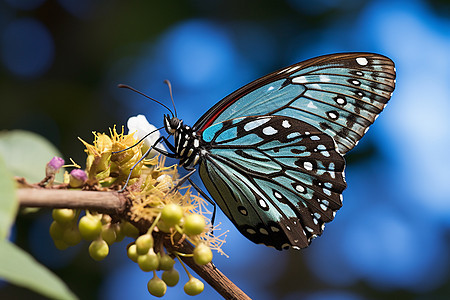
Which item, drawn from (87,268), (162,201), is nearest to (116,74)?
(87,268)

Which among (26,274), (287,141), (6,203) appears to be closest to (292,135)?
(287,141)

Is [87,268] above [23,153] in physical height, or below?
below

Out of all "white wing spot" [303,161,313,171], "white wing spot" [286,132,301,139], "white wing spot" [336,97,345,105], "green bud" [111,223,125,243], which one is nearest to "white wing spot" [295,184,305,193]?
"white wing spot" [303,161,313,171]

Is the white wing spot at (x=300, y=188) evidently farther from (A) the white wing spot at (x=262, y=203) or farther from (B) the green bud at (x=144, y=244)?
(B) the green bud at (x=144, y=244)

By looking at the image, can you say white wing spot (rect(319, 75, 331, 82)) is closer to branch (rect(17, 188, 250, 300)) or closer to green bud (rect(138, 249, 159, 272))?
branch (rect(17, 188, 250, 300))

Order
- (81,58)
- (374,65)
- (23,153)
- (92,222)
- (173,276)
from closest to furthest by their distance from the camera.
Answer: (92,222) → (173,276) → (23,153) → (374,65) → (81,58)

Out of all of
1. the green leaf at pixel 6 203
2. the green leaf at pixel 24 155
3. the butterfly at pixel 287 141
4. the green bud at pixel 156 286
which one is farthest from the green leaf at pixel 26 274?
the butterfly at pixel 287 141

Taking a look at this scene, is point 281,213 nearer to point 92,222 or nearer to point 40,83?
point 92,222
